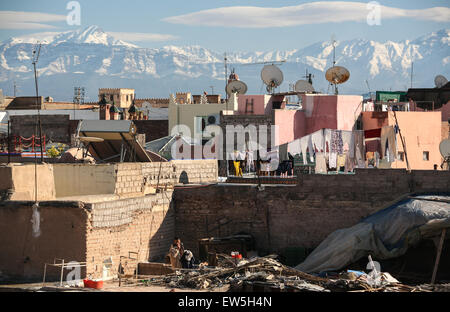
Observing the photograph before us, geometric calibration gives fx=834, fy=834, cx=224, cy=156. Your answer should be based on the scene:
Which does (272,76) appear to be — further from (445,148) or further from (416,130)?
(445,148)

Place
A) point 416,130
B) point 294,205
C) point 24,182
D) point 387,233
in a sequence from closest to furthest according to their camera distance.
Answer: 1. point 387,233
2. point 24,182
3. point 294,205
4. point 416,130

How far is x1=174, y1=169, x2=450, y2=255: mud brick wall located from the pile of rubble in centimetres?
223

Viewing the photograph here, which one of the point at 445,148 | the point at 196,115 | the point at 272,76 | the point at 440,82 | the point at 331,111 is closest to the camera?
the point at 445,148

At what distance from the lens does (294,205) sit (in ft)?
76.6

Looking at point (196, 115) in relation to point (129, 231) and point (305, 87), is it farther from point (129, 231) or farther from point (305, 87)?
point (129, 231)

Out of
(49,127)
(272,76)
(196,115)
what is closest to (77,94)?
(49,127)

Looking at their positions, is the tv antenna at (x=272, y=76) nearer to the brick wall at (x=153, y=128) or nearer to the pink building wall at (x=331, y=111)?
the pink building wall at (x=331, y=111)

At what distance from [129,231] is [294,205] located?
4676mm

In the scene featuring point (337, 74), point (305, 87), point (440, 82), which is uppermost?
point (440, 82)

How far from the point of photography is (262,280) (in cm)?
1909

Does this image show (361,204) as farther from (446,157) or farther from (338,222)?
(446,157)

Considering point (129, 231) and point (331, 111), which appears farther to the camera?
point (331, 111)

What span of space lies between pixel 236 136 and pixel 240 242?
984 cm

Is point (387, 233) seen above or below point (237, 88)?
below
